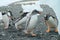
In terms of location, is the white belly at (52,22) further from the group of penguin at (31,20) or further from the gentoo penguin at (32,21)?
the gentoo penguin at (32,21)

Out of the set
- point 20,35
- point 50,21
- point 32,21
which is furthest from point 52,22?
point 20,35

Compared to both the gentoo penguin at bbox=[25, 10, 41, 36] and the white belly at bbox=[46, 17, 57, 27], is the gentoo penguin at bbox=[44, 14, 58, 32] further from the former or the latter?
the gentoo penguin at bbox=[25, 10, 41, 36]

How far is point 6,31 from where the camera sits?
2037 millimetres

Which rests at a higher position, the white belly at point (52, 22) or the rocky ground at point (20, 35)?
the white belly at point (52, 22)

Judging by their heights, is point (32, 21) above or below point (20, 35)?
above

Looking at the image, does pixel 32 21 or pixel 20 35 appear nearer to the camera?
pixel 32 21

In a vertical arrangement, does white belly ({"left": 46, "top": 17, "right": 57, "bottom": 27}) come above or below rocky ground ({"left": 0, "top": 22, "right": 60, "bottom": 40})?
above

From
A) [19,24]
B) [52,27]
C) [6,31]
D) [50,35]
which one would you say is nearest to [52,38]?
[50,35]

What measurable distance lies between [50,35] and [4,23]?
0.57 m

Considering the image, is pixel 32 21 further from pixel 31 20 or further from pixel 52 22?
pixel 52 22

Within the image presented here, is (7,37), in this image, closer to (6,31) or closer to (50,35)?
(6,31)

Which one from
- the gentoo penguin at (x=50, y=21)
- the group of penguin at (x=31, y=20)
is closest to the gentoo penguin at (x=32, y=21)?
the group of penguin at (x=31, y=20)

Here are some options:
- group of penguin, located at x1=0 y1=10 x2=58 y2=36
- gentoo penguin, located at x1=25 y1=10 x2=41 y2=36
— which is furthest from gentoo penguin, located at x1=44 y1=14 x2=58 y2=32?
gentoo penguin, located at x1=25 y1=10 x2=41 y2=36

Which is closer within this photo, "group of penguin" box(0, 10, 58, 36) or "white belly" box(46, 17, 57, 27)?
"group of penguin" box(0, 10, 58, 36)
